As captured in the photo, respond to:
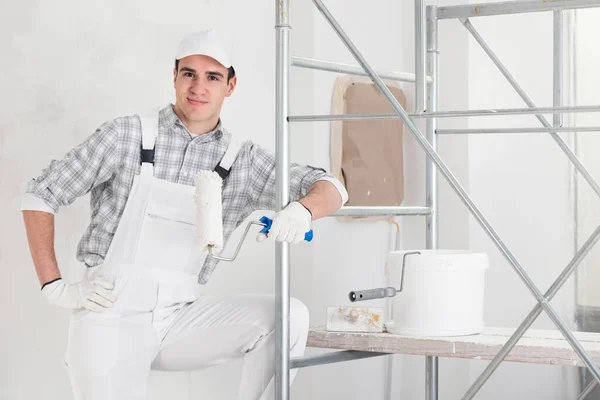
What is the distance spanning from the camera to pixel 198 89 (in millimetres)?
2791

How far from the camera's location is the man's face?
9.14 feet

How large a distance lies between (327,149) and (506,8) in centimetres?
136

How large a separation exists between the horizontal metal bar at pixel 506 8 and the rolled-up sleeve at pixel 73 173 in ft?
4.44

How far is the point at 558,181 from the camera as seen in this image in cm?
396

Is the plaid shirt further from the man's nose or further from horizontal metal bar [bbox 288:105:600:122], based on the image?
horizontal metal bar [bbox 288:105:600:122]

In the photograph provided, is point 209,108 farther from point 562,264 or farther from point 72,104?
point 562,264

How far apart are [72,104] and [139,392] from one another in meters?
1.16

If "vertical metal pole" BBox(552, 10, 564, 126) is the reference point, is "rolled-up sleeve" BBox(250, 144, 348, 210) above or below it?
below

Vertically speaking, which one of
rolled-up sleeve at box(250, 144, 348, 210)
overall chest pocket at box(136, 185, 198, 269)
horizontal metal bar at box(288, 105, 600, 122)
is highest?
horizontal metal bar at box(288, 105, 600, 122)

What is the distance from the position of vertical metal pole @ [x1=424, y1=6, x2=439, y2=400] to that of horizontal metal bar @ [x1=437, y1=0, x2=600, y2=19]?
0.06 meters

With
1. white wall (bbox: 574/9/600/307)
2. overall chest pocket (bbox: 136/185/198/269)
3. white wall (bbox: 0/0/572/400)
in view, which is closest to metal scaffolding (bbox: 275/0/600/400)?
overall chest pocket (bbox: 136/185/198/269)

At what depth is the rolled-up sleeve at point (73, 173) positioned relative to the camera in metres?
2.58

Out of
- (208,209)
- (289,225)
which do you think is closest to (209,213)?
(208,209)

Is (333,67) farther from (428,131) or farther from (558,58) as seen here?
(558,58)
